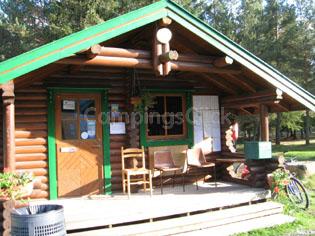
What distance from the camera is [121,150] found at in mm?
8234

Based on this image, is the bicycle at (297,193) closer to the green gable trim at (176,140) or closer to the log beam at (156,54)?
the green gable trim at (176,140)

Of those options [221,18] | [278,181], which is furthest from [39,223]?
[221,18]

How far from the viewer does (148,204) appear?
276 inches

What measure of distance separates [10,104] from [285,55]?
855 inches

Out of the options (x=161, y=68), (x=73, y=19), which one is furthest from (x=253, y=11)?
(x=161, y=68)

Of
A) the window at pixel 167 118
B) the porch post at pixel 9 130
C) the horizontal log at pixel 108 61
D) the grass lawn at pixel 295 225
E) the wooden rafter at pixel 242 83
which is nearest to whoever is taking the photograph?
the porch post at pixel 9 130

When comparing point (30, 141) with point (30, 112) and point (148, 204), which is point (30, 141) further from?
point (148, 204)

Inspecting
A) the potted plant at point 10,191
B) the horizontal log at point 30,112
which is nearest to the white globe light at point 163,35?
the horizontal log at point 30,112

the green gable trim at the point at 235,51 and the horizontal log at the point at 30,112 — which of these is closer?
the green gable trim at the point at 235,51

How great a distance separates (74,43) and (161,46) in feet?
5.29

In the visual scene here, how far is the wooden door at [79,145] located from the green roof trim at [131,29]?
2158mm

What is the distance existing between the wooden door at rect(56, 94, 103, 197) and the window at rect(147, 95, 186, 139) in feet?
4.25

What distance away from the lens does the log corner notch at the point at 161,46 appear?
6855 mm

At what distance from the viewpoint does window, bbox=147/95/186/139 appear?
9.06 meters
